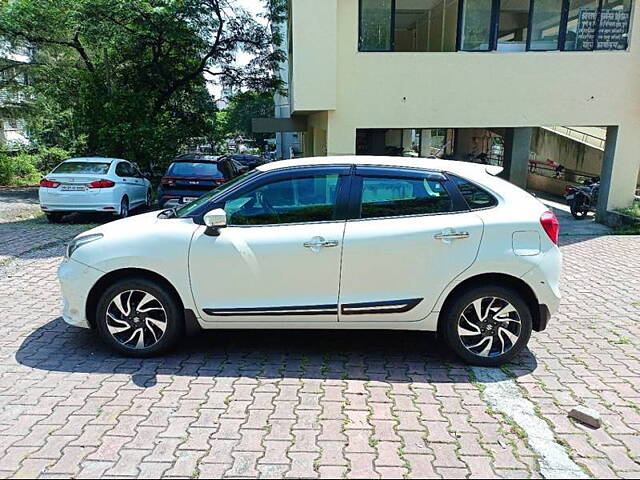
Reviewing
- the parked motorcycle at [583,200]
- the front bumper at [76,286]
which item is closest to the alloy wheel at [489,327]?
the front bumper at [76,286]

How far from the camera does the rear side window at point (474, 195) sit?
3.79 metres

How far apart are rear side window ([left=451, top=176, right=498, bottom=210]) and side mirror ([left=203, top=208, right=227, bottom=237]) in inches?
77.2

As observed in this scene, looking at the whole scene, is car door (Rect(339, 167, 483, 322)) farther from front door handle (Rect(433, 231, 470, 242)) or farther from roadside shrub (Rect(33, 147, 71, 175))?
roadside shrub (Rect(33, 147, 71, 175))

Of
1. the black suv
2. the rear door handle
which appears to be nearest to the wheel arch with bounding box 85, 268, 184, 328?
the rear door handle

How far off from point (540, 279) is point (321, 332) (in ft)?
6.64

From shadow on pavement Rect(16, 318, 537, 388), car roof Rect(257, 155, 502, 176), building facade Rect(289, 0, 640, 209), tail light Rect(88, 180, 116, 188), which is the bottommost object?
shadow on pavement Rect(16, 318, 537, 388)

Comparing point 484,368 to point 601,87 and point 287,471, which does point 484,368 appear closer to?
point 287,471

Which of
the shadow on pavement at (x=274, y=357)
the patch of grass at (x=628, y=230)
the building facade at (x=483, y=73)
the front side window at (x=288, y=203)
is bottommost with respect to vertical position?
the patch of grass at (x=628, y=230)

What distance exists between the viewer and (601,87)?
401 inches

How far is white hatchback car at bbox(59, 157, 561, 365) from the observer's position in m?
3.66

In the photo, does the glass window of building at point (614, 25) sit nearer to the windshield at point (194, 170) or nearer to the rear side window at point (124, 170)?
the windshield at point (194, 170)

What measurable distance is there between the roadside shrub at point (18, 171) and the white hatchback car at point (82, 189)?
11038 millimetres

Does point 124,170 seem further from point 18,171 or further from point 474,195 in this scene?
point 18,171

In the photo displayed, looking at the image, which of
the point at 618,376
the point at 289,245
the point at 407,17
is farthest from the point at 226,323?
the point at 407,17
